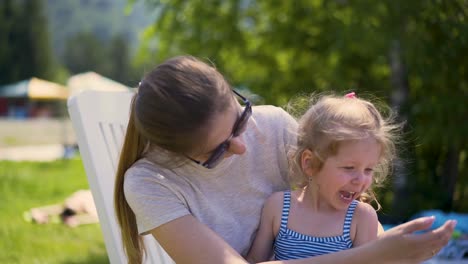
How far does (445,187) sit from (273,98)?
1495 mm

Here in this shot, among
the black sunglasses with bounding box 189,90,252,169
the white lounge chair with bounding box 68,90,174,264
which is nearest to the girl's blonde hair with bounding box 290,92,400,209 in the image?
the black sunglasses with bounding box 189,90,252,169

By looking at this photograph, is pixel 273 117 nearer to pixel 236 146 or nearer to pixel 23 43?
pixel 236 146

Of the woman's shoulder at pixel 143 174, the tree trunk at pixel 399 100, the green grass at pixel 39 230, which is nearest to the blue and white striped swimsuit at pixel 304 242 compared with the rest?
the woman's shoulder at pixel 143 174

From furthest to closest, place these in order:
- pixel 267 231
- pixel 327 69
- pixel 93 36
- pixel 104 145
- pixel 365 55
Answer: pixel 93 36 → pixel 327 69 → pixel 365 55 → pixel 104 145 → pixel 267 231

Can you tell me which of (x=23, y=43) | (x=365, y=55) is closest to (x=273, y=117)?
(x=365, y=55)

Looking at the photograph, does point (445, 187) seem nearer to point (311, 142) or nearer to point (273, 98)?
point (273, 98)

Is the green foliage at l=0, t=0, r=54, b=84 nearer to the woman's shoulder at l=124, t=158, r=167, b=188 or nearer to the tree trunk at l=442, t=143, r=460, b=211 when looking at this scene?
the tree trunk at l=442, t=143, r=460, b=211

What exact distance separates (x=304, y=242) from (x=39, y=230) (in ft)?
12.0

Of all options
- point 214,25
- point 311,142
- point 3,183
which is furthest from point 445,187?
point 311,142

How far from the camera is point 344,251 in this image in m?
1.79

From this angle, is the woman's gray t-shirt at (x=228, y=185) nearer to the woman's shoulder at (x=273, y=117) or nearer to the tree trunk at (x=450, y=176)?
the woman's shoulder at (x=273, y=117)

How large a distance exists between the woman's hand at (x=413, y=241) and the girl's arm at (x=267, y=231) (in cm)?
45

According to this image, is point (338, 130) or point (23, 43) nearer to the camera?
point (338, 130)

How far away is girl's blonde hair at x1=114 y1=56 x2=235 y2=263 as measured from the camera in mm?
1868
